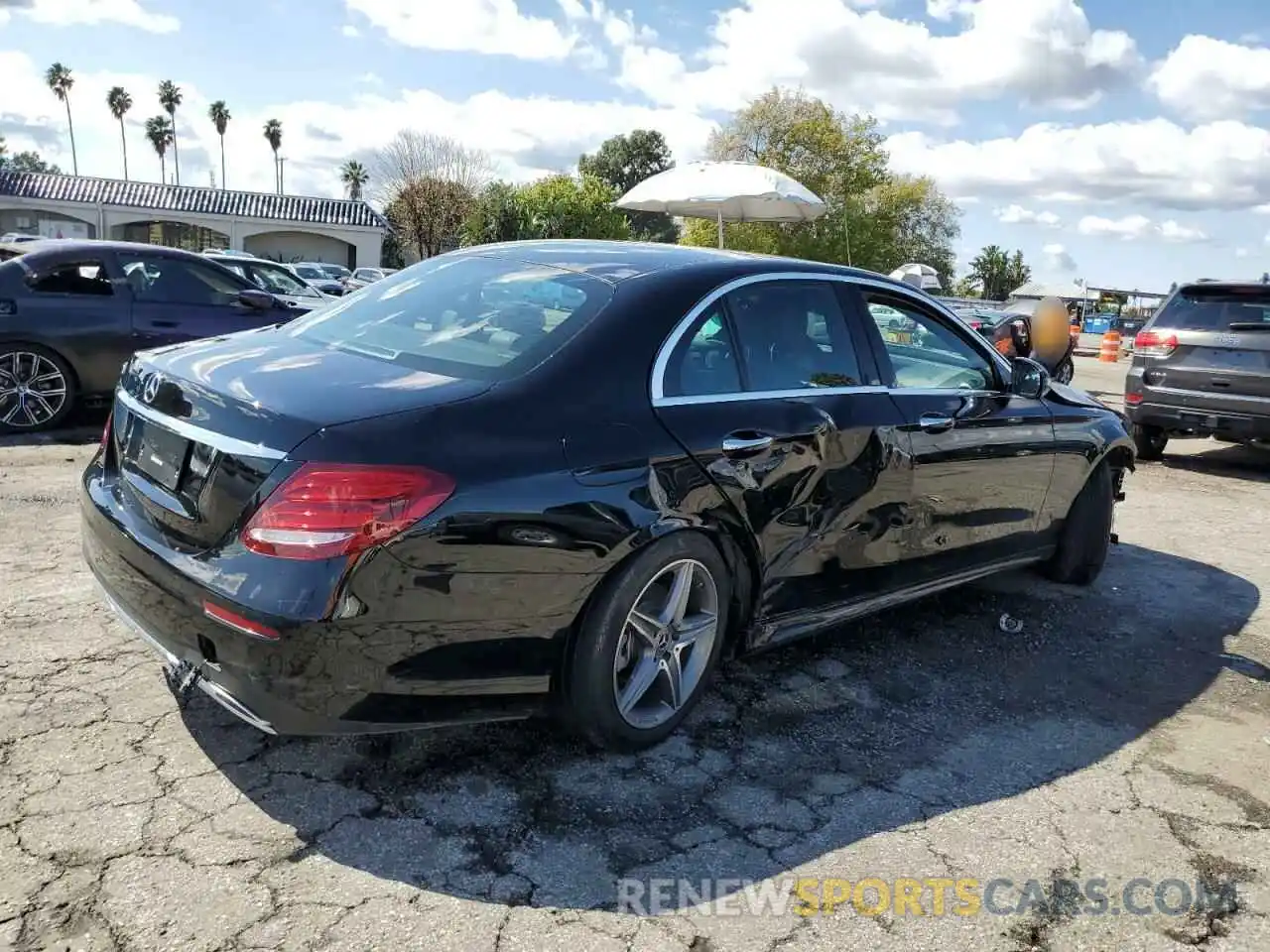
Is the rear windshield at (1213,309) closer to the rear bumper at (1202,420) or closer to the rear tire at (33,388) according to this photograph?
the rear bumper at (1202,420)

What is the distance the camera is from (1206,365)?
8773 mm

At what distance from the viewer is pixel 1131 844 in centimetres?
291

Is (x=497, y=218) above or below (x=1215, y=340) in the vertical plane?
above

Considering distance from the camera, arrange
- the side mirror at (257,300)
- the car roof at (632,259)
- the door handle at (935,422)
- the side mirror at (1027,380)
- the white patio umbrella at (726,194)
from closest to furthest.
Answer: the car roof at (632,259) → the door handle at (935,422) → the side mirror at (1027,380) → the side mirror at (257,300) → the white patio umbrella at (726,194)

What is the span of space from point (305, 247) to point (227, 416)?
163 ft

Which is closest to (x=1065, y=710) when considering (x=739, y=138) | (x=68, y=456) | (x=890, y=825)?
(x=890, y=825)

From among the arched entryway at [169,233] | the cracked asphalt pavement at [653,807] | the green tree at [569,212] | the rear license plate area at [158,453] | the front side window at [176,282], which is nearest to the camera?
the cracked asphalt pavement at [653,807]

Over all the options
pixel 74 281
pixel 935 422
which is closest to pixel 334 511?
pixel 935 422

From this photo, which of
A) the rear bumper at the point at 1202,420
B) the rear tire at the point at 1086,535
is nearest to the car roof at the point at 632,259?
the rear tire at the point at 1086,535

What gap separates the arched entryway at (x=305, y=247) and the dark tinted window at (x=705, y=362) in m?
47.6

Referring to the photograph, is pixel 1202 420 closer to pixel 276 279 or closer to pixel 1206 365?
pixel 1206 365

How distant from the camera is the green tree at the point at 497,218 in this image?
27906 millimetres

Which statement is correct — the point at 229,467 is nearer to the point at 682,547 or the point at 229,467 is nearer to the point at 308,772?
the point at 308,772

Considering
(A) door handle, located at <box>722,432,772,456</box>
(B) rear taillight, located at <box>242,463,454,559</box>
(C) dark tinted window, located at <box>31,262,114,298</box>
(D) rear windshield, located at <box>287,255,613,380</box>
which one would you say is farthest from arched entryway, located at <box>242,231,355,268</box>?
(B) rear taillight, located at <box>242,463,454,559</box>
